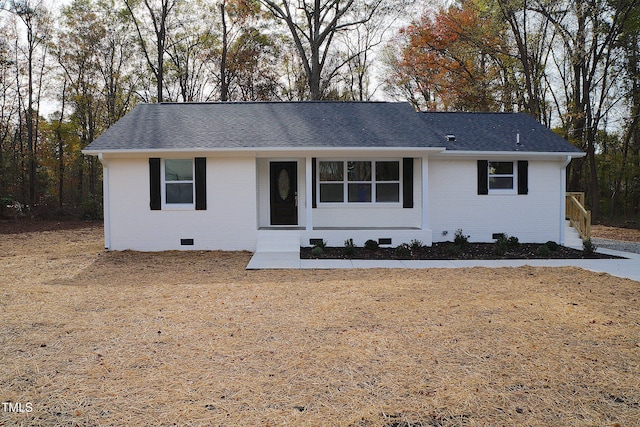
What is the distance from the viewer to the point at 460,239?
1175cm

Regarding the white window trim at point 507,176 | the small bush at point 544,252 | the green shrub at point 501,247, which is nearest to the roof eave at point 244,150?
the white window trim at point 507,176

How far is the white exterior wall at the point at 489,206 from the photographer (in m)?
12.1

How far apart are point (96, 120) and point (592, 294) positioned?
83.2 feet

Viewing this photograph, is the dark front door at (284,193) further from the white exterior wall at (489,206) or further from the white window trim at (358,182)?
the white exterior wall at (489,206)

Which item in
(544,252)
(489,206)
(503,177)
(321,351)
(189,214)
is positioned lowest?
(321,351)

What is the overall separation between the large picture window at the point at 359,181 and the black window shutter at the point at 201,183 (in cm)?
323

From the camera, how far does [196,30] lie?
2558 cm

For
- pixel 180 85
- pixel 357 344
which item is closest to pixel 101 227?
pixel 180 85

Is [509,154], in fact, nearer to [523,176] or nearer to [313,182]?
[523,176]

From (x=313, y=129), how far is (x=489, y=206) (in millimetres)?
5481

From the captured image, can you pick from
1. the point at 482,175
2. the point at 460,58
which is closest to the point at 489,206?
the point at 482,175

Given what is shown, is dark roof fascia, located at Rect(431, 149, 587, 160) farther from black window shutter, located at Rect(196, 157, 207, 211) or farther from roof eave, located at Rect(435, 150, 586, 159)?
black window shutter, located at Rect(196, 157, 207, 211)

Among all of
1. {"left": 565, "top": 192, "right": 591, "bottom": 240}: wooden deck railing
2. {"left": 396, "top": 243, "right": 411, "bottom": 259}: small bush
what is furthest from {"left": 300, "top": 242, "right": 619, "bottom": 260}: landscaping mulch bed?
{"left": 565, "top": 192, "right": 591, "bottom": 240}: wooden deck railing

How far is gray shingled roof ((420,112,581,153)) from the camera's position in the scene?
1212 centimetres
